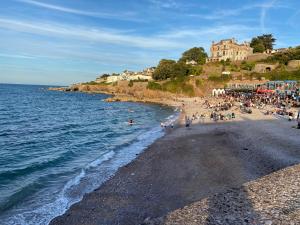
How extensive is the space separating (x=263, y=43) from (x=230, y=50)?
1545 cm

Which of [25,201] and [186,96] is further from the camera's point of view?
[186,96]

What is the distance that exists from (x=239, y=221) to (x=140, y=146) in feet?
57.6

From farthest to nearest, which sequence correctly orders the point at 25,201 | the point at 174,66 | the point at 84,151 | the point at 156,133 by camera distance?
the point at 174,66, the point at 156,133, the point at 84,151, the point at 25,201

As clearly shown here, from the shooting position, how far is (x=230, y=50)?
9312cm

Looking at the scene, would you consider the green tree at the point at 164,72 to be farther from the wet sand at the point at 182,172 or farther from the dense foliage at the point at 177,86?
the wet sand at the point at 182,172

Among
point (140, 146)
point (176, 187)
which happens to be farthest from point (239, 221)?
point (140, 146)

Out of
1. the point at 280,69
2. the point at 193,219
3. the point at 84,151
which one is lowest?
the point at 84,151

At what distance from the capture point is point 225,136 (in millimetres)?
25953

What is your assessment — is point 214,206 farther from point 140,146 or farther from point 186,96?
point 186,96

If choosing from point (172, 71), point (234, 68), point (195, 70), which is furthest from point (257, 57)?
point (172, 71)

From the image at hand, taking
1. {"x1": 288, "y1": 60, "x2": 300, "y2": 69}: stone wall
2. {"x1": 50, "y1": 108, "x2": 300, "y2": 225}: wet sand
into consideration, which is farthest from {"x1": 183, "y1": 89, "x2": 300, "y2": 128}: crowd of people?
{"x1": 288, "y1": 60, "x2": 300, "y2": 69}: stone wall

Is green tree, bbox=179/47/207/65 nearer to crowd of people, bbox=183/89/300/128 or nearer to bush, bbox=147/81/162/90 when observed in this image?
bush, bbox=147/81/162/90

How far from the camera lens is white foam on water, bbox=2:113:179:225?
37.6ft

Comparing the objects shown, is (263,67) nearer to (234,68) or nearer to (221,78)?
(234,68)
